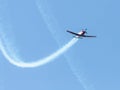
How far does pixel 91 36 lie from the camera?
196 m

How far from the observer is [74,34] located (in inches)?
7431

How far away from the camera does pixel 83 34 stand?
625 feet

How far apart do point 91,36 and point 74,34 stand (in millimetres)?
8629

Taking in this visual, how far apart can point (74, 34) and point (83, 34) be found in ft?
10.4

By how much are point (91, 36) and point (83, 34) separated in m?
5.79
